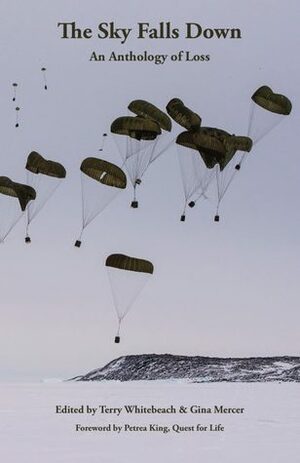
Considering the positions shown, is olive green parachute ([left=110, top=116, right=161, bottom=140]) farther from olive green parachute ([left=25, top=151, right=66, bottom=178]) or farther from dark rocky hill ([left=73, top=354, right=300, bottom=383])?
dark rocky hill ([left=73, top=354, right=300, bottom=383])

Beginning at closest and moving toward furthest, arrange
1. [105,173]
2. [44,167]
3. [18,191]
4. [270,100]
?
[105,173]
[44,167]
[270,100]
[18,191]

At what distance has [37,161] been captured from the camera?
23016mm

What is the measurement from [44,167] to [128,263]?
4.24 m

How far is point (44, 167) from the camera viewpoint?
75.1ft

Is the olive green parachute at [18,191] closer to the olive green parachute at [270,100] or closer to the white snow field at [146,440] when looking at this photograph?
the white snow field at [146,440]

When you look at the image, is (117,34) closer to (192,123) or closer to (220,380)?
(192,123)

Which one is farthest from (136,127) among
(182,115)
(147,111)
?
(182,115)

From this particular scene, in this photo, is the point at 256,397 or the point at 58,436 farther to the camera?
the point at 256,397

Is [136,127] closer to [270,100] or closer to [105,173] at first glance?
[105,173]

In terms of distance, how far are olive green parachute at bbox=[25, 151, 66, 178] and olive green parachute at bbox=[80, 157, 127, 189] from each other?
1.61 metres

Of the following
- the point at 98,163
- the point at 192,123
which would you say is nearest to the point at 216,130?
the point at 192,123

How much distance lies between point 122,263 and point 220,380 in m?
26.7

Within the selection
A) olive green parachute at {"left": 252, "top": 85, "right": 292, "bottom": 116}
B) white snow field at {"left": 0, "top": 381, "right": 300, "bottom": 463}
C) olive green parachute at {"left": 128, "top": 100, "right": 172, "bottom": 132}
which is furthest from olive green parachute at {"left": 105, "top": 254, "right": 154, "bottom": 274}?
olive green parachute at {"left": 252, "top": 85, "right": 292, "bottom": 116}

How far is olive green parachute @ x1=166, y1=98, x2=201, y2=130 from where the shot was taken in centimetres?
2241
